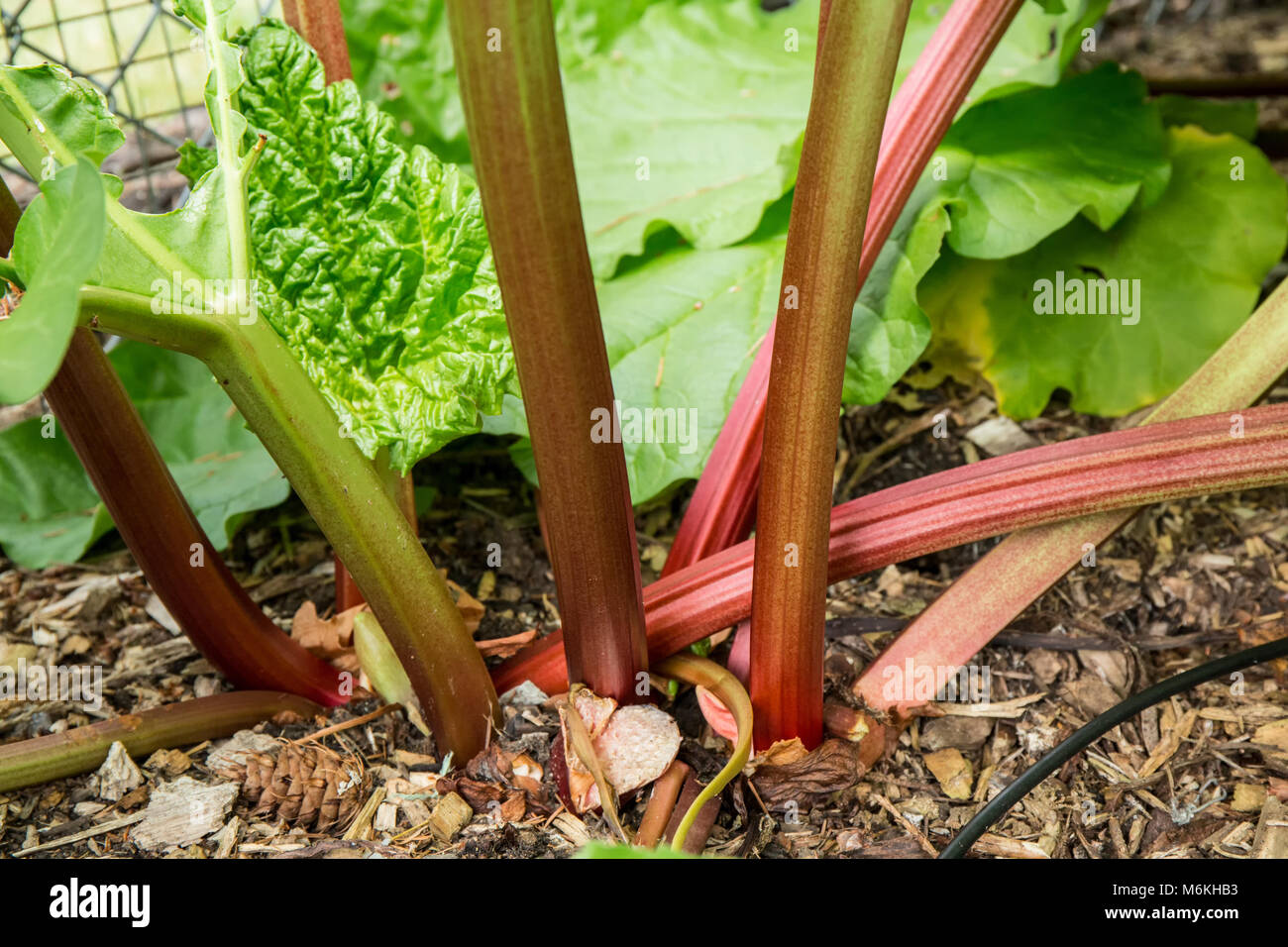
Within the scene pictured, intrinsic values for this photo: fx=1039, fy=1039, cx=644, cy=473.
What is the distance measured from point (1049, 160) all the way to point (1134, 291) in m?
0.26

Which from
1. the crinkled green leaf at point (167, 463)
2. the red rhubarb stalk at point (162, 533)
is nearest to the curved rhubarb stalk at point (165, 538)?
the red rhubarb stalk at point (162, 533)

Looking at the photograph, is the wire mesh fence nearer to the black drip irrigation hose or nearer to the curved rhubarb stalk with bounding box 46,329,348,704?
the curved rhubarb stalk with bounding box 46,329,348,704

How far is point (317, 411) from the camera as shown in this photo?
3.00 ft

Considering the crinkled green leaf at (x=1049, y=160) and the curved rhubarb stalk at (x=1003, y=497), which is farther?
the crinkled green leaf at (x=1049, y=160)

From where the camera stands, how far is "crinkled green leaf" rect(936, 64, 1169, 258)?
138 cm

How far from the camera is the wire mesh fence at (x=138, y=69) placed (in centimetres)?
185

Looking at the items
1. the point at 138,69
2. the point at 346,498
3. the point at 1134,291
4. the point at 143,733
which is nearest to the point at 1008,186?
the point at 1134,291

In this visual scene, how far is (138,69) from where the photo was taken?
6.57 feet

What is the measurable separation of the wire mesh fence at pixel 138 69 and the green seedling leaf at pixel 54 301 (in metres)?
1.24

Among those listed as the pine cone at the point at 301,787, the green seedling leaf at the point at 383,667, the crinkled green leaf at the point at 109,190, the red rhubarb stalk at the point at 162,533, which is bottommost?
the pine cone at the point at 301,787

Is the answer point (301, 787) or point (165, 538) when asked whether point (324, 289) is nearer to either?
point (165, 538)

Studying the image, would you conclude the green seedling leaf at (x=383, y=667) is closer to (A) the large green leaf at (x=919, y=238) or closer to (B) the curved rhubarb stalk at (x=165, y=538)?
(B) the curved rhubarb stalk at (x=165, y=538)
